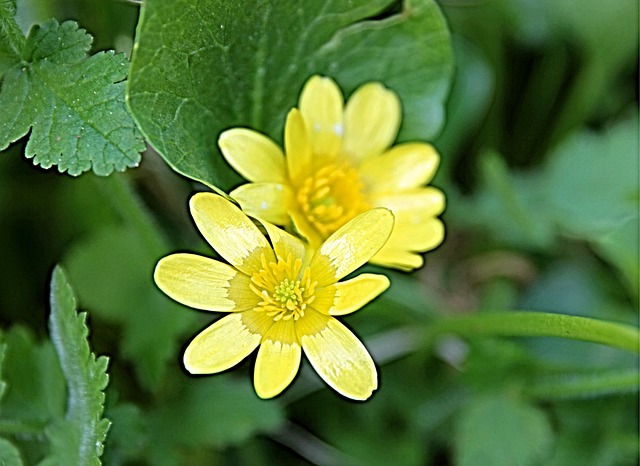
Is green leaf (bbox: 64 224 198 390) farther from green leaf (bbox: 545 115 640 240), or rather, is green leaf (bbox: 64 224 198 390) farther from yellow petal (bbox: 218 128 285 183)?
green leaf (bbox: 545 115 640 240)

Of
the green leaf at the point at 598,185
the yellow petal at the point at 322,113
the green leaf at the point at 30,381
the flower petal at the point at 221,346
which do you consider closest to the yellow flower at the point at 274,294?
the flower petal at the point at 221,346

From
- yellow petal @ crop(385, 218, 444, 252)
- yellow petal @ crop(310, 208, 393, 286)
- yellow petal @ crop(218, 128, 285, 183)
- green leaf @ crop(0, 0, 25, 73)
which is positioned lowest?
yellow petal @ crop(385, 218, 444, 252)

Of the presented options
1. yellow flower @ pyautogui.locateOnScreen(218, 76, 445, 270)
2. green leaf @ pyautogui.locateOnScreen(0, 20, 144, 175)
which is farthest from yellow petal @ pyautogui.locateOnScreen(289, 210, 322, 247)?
green leaf @ pyautogui.locateOnScreen(0, 20, 144, 175)

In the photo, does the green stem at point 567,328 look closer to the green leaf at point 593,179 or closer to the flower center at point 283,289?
the flower center at point 283,289

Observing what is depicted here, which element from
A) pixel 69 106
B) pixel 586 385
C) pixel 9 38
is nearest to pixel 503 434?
pixel 586 385

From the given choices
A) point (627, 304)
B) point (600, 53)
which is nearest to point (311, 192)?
point (627, 304)

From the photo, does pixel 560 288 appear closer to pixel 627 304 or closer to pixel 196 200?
pixel 627 304

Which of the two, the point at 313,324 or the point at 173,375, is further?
the point at 173,375

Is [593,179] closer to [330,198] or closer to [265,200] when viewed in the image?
[330,198]
